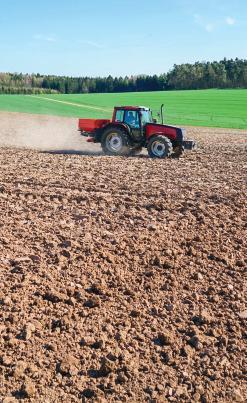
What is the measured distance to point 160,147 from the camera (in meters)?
16.4

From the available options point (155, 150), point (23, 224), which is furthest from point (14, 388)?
point (155, 150)

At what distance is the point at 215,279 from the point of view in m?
6.61

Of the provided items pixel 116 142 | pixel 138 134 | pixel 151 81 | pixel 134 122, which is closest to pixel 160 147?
pixel 138 134

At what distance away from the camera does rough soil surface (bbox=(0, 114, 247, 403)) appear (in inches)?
179

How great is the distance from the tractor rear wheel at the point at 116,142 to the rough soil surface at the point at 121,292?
19.0ft

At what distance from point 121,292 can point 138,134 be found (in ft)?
36.3

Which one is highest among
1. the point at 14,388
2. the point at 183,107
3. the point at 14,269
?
the point at 183,107

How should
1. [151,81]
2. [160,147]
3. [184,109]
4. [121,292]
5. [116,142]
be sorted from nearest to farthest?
1. [121,292]
2. [160,147]
3. [116,142]
4. [184,109]
5. [151,81]

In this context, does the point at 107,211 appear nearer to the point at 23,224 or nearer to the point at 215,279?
the point at 23,224

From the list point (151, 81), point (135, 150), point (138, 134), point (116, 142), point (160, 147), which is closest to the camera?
point (160, 147)

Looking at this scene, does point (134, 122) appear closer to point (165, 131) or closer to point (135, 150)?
point (165, 131)

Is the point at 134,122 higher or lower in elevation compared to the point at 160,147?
higher

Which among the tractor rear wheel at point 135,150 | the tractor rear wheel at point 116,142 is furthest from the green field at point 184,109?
the tractor rear wheel at point 116,142

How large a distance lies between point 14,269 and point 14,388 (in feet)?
7.20
